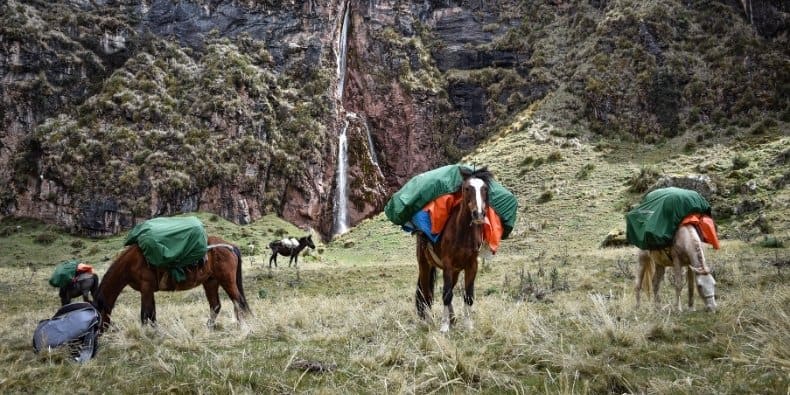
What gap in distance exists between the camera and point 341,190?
4875 centimetres

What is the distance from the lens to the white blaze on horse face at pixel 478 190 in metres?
6.88

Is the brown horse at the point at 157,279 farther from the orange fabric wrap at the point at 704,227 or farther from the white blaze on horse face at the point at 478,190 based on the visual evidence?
the orange fabric wrap at the point at 704,227

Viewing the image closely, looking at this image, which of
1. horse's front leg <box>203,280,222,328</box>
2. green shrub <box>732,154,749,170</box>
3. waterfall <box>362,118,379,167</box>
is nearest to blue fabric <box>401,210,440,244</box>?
horse's front leg <box>203,280,222,328</box>

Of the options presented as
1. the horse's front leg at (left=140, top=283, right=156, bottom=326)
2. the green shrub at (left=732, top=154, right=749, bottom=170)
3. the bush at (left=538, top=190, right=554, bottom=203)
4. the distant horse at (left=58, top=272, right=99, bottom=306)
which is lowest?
the bush at (left=538, top=190, right=554, bottom=203)

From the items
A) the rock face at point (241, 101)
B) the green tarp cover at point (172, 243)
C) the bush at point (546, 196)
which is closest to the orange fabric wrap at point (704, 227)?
the green tarp cover at point (172, 243)

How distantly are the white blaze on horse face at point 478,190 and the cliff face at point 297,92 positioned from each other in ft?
124

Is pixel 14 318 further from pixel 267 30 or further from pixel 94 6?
pixel 94 6

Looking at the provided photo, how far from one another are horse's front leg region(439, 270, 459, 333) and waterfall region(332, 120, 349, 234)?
128ft

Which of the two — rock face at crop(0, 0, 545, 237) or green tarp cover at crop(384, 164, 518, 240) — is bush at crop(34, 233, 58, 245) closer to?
rock face at crop(0, 0, 545, 237)

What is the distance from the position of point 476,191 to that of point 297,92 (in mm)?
47418

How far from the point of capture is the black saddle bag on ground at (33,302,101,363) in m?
6.08

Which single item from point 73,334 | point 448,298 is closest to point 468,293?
point 448,298

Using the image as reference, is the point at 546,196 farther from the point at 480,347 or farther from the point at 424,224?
the point at 480,347

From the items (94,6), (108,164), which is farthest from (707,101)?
(94,6)
